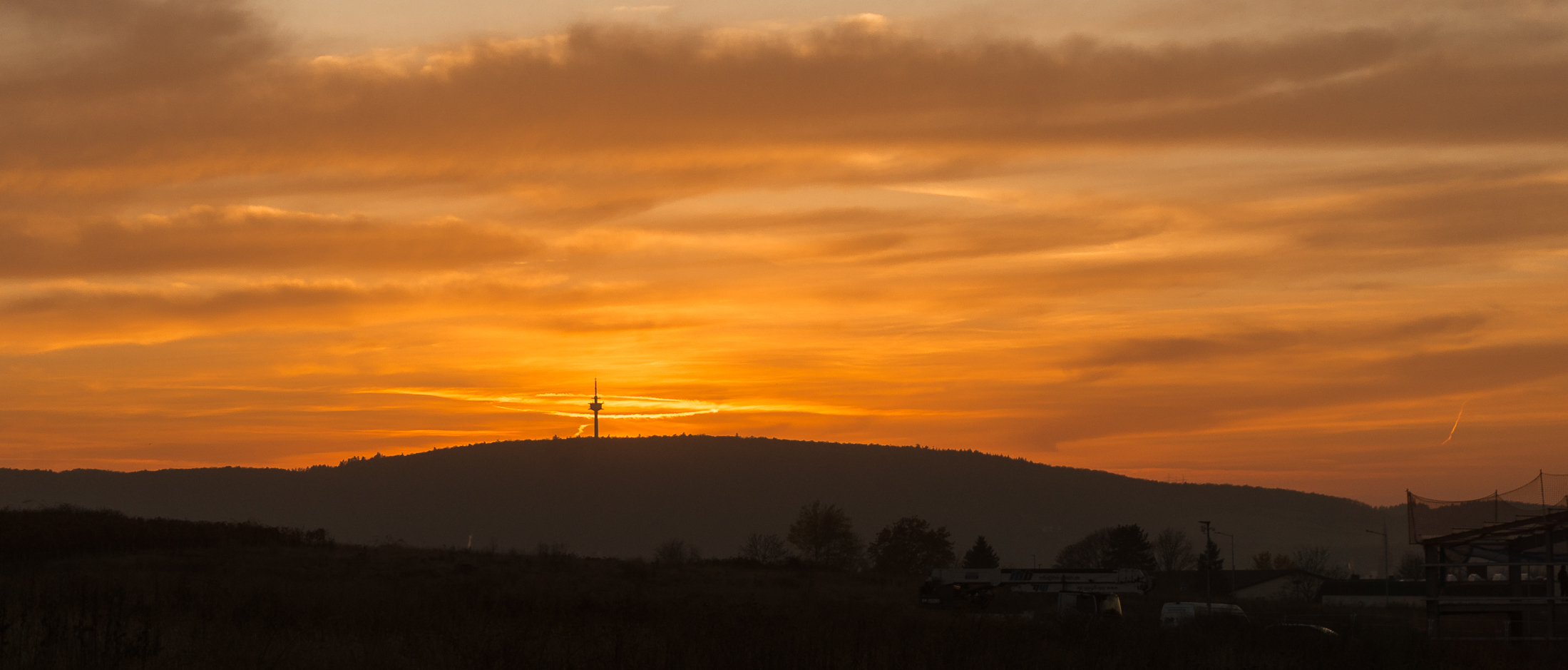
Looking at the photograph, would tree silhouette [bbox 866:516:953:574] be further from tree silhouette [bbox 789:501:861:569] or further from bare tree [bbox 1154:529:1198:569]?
bare tree [bbox 1154:529:1198:569]

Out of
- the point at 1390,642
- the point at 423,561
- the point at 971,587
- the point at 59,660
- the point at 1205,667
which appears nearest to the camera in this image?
the point at 59,660

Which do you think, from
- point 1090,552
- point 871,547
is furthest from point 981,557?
point 1090,552

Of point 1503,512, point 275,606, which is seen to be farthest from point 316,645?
point 1503,512

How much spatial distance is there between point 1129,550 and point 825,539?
30.3 metres

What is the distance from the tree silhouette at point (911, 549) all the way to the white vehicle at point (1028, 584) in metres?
72.2

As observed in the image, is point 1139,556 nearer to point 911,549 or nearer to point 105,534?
point 911,549

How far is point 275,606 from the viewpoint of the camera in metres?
26.5

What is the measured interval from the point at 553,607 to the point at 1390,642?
18.3 m

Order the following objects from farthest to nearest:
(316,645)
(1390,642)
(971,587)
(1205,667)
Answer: (971,587), (1390,642), (1205,667), (316,645)

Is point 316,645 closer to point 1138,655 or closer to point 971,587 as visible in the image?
point 1138,655

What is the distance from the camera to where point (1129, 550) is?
413 feet

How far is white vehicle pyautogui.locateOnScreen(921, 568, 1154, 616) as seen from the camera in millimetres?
47094

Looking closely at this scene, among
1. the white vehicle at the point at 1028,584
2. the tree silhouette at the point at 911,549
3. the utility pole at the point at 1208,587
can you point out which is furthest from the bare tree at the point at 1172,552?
the white vehicle at the point at 1028,584

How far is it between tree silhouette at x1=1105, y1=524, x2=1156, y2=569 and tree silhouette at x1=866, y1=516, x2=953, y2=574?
16362 mm
